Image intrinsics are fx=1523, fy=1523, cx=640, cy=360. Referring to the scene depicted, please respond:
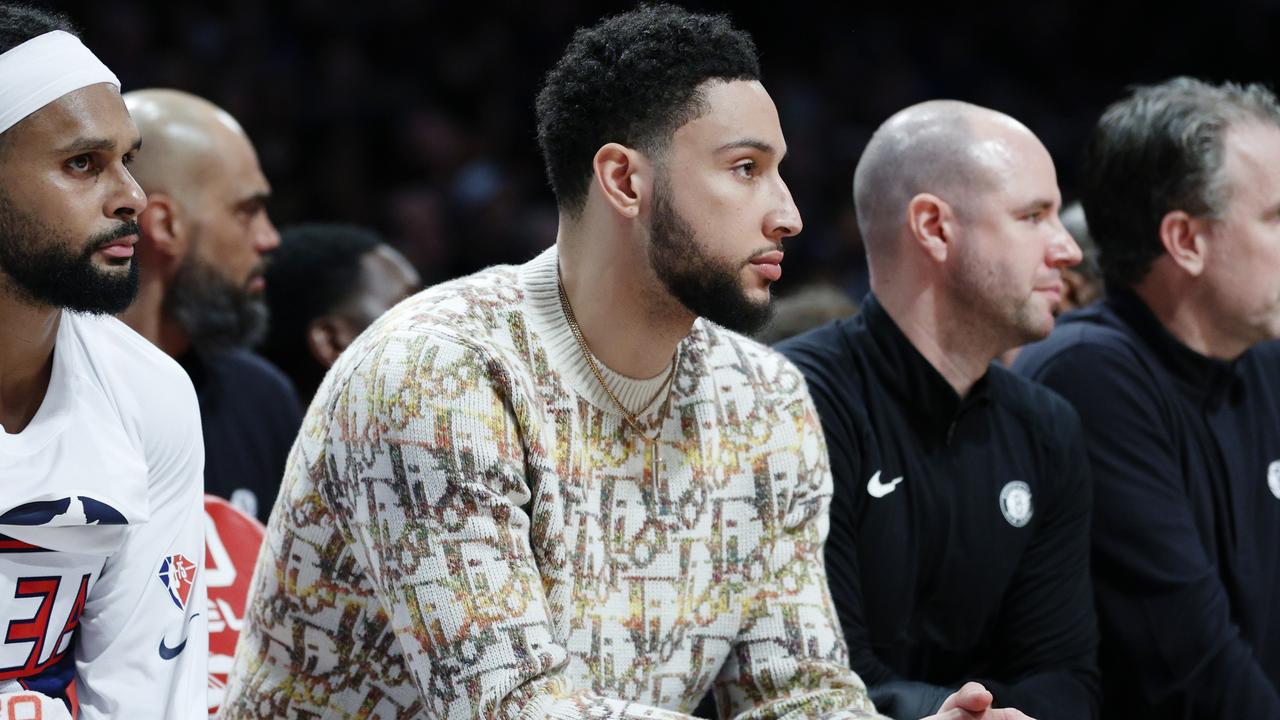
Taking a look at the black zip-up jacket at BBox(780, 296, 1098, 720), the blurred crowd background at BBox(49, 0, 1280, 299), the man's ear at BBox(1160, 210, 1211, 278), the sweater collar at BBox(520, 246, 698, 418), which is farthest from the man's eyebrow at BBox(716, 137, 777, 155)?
the blurred crowd background at BBox(49, 0, 1280, 299)

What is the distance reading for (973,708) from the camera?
213 cm

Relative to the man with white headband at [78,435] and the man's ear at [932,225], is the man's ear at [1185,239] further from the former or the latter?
the man with white headband at [78,435]

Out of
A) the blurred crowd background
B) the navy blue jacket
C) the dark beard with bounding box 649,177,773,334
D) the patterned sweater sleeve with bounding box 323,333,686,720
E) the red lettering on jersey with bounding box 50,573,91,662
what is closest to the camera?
the patterned sweater sleeve with bounding box 323,333,686,720

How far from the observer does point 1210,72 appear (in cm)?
778

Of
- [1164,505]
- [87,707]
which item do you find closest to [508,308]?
[87,707]

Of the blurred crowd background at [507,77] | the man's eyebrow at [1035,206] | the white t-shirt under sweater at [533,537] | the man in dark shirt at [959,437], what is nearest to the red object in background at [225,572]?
the white t-shirt under sweater at [533,537]

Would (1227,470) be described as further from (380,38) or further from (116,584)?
(380,38)

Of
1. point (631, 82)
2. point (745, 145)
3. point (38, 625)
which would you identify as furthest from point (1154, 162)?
point (38, 625)

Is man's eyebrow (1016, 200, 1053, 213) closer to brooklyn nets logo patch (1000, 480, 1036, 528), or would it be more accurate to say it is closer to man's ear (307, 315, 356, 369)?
brooklyn nets logo patch (1000, 480, 1036, 528)

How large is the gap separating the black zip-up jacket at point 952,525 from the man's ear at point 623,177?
2.46ft

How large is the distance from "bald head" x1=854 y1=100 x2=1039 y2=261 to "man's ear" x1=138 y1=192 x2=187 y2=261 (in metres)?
1.72

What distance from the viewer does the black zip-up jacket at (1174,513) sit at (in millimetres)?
3068

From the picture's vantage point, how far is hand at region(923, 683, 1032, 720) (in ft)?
6.95

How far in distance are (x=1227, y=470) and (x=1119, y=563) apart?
1.13 feet
